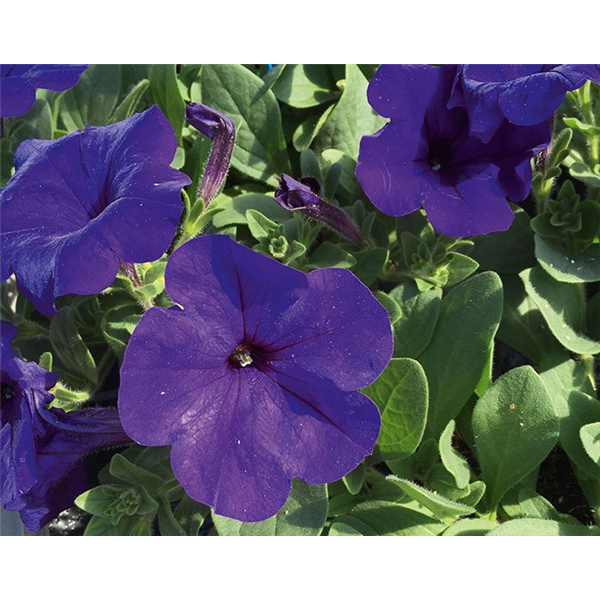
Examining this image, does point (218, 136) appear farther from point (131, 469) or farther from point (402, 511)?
point (402, 511)

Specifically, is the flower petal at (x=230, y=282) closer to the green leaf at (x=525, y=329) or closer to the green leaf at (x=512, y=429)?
the green leaf at (x=512, y=429)

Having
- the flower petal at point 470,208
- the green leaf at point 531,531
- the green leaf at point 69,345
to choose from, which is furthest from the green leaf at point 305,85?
the green leaf at point 531,531

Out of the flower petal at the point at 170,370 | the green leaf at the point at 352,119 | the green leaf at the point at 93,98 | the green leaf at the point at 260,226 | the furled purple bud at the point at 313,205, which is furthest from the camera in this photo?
the green leaf at the point at 93,98

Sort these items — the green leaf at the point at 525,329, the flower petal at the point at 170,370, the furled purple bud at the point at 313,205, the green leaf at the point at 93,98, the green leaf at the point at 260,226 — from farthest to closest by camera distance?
the green leaf at the point at 93,98 → the green leaf at the point at 525,329 → the green leaf at the point at 260,226 → the furled purple bud at the point at 313,205 → the flower petal at the point at 170,370

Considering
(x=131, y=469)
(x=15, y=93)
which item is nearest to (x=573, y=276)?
(x=131, y=469)

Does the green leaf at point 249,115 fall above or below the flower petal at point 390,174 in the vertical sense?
below

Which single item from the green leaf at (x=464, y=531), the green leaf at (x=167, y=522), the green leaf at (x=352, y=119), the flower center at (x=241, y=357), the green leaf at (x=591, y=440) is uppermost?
the green leaf at (x=352, y=119)

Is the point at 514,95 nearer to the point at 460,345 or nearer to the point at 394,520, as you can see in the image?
the point at 460,345
